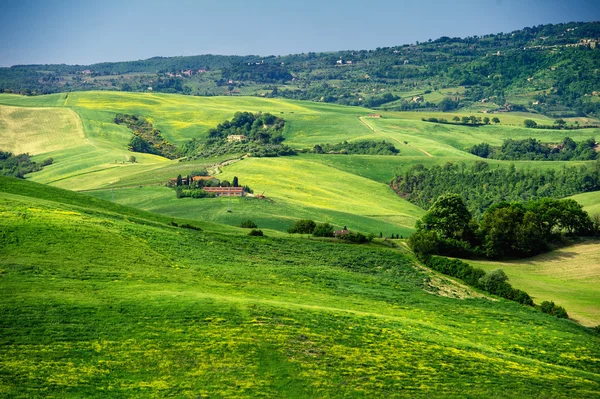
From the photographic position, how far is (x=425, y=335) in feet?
175

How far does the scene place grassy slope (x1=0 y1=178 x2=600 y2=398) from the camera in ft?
136

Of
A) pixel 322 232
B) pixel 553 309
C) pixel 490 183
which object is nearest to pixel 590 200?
pixel 490 183

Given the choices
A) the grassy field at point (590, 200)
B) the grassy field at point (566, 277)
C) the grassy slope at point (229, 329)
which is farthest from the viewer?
the grassy field at point (590, 200)

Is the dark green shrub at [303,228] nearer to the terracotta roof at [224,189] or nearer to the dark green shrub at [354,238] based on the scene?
the dark green shrub at [354,238]

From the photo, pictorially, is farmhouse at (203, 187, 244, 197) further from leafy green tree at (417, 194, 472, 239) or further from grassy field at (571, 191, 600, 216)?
grassy field at (571, 191, 600, 216)

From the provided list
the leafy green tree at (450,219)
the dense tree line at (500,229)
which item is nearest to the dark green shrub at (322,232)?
the dense tree line at (500,229)

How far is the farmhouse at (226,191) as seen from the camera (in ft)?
426

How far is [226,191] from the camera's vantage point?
13250 cm

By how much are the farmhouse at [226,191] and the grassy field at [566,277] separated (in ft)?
184

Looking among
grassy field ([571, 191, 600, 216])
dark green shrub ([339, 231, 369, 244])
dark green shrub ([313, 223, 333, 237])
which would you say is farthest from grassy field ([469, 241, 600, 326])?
grassy field ([571, 191, 600, 216])

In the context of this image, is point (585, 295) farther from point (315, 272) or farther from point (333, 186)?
point (333, 186)

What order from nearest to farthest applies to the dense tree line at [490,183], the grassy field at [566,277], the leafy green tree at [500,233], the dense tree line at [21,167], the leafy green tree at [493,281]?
the grassy field at [566,277] → the leafy green tree at [493,281] → the leafy green tree at [500,233] → the dense tree line at [490,183] → the dense tree line at [21,167]

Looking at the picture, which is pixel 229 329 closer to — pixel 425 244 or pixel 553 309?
pixel 553 309

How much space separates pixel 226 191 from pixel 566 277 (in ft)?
219
